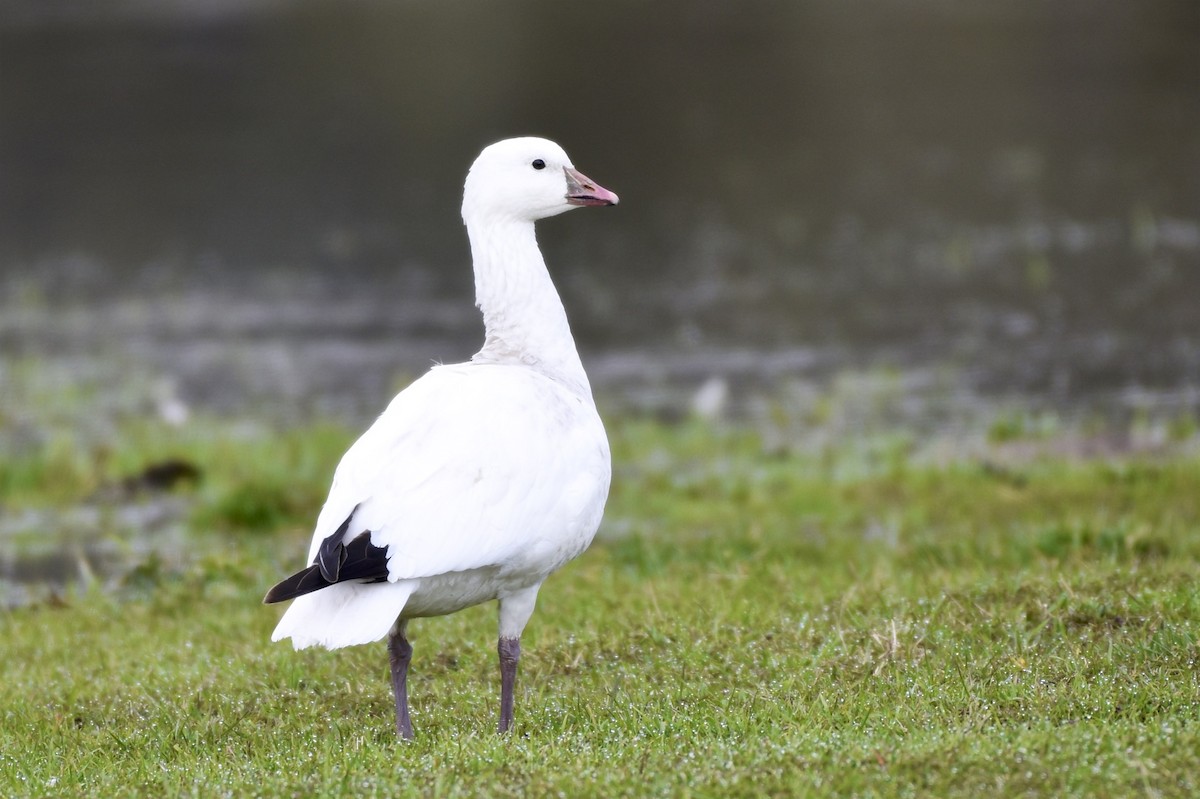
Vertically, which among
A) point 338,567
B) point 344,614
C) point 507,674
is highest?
point 338,567

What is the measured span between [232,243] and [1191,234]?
1088 cm

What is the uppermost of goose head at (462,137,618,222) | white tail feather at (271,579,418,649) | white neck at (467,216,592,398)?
goose head at (462,137,618,222)

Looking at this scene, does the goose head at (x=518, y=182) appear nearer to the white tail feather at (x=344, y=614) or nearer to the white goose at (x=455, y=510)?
the white goose at (x=455, y=510)

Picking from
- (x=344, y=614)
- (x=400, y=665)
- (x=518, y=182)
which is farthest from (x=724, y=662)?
(x=518, y=182)

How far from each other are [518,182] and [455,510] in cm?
157

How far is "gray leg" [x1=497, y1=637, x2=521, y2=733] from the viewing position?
17.5ft

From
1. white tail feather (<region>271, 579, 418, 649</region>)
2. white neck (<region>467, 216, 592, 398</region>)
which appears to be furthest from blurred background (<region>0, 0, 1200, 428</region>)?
white tail feather (<region>271, 579, 418, 649</region>)

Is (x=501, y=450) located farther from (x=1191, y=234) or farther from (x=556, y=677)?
(x=1191, y=234)

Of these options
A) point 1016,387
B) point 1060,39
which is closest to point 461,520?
point 1016,387

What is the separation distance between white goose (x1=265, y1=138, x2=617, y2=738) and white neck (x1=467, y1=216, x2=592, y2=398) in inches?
2.3

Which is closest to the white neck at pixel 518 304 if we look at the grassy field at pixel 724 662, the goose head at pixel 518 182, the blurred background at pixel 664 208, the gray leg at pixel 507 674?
the goose head at pixel 518 182

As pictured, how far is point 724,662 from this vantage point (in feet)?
19.7

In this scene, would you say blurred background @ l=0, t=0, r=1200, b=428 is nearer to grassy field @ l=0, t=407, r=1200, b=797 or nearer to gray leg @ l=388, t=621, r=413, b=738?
grassy field @ l=0, t=407, r=1200, b=797

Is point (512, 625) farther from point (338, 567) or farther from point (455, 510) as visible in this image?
point (338, 567)
